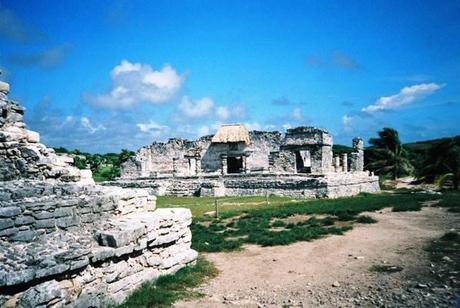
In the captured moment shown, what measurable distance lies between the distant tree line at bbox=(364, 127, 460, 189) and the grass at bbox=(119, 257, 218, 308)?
66.2 feet

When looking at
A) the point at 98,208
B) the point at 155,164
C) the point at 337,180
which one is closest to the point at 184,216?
the point at 98,208

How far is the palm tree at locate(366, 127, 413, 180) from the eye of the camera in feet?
120

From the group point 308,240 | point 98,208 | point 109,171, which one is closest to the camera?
point 98,208

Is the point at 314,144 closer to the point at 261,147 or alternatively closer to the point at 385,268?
the point at 261,147

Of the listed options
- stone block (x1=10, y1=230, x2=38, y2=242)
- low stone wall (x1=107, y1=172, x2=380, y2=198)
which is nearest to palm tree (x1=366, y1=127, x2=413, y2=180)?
low stone wall (x1=107, y1=172, x2=380, y2=198)

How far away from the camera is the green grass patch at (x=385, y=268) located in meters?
6.68

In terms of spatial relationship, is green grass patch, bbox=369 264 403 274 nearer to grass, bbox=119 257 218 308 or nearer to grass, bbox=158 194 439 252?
grass, bbox=158 194 439 252

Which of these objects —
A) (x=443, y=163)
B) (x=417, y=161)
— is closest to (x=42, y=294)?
(x=443, y=163)

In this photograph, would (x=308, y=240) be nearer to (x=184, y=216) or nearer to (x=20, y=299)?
(x=184, y=216)

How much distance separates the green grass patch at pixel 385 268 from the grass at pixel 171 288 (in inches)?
114

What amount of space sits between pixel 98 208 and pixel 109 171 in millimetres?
36012

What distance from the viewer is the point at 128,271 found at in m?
5.99

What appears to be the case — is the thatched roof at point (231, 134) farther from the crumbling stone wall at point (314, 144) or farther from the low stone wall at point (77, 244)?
the low stone wall at point (77, 244)

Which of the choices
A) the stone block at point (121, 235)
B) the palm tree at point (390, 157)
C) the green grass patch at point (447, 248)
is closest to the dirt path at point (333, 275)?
the green grass patch at point (447, 248)
